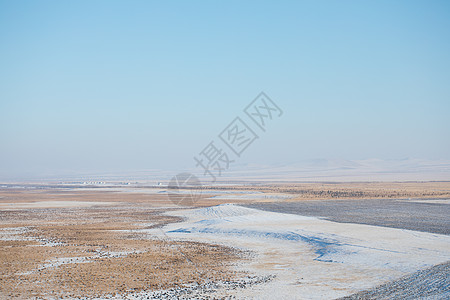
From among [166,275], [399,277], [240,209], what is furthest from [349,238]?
[240,209]

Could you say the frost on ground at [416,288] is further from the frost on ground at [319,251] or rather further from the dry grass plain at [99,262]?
the dry grass plain at [99,262]

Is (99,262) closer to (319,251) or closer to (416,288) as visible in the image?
(319,251)

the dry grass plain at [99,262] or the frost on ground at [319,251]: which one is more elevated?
the dry grass plain at [99,262]

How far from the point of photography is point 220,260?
1833 cm

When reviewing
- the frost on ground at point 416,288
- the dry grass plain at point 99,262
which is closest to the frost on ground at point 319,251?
the frost on ground at point 416,288

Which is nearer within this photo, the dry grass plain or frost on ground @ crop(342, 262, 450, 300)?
frost on ground @ crop(342, 262, 450, 300)

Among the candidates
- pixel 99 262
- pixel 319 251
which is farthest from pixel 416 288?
pixel 99 262

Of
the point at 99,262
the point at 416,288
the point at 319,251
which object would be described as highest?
the point at 99,262

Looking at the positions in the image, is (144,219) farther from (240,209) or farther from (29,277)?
(29,277)

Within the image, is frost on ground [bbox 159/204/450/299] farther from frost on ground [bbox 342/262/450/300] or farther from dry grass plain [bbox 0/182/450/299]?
dry grass plain [bbox 0/182/450/299]

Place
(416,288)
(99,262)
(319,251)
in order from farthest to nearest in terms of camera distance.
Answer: (319,251) → (99,262) → (416,288)

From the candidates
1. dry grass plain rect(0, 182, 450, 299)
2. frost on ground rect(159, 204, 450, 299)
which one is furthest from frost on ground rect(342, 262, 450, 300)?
dry grass plain rect(0, 182, 450, 299)

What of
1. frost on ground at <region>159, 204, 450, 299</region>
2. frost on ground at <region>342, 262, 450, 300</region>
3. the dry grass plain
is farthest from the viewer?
frost on ground at <region>159, 204, 450, 299</region>

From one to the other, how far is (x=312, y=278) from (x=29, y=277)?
992 centimetres
